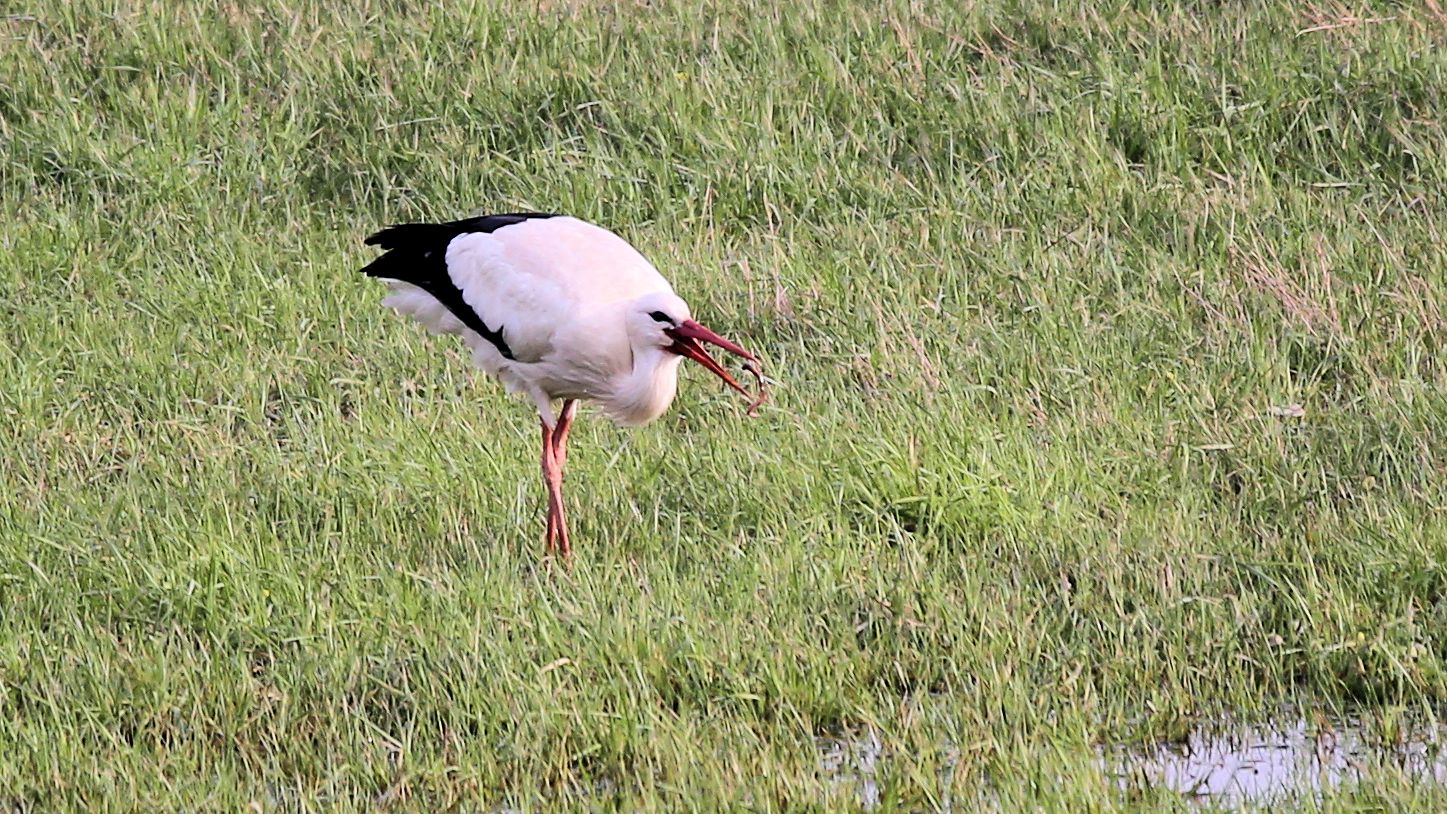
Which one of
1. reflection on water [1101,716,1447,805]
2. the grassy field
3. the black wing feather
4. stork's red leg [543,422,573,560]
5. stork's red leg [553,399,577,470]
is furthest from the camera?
the black wing feather

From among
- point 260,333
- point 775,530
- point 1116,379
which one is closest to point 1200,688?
point 775,530

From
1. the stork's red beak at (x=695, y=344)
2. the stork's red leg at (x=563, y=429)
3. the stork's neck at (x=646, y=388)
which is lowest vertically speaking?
the stork's red leg at (x=563, y=429)

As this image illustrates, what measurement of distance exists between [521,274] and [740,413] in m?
0.69

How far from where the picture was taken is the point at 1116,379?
18.2 ft

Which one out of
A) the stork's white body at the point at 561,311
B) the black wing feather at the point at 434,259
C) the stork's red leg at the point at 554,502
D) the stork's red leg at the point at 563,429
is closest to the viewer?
the stork's red leg at the point at 554,502

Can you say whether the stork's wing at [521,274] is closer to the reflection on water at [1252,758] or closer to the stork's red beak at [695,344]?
the stork's red beak at [695,344]

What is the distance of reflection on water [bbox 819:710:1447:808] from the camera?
145 inches

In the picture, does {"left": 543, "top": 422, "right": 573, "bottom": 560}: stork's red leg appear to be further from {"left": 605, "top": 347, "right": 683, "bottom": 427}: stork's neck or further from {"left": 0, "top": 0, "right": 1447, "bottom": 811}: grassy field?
{"left": 605, "top": 347, "right": 683, "bottom": 427}: stork's neck

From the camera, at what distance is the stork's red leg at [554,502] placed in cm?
484

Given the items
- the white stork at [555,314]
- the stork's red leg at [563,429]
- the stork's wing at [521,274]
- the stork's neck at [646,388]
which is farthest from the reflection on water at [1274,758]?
the stork's wing at [521,274]

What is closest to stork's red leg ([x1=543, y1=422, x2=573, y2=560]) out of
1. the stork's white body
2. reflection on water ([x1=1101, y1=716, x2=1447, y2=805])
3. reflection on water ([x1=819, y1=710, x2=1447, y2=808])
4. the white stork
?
the white stork

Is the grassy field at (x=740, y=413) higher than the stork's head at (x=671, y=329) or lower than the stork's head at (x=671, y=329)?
lower

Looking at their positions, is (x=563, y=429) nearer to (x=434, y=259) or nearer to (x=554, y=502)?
(x=554, y=502)

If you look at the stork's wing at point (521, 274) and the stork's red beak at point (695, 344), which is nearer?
the stork's red beak at point (695, 344)
